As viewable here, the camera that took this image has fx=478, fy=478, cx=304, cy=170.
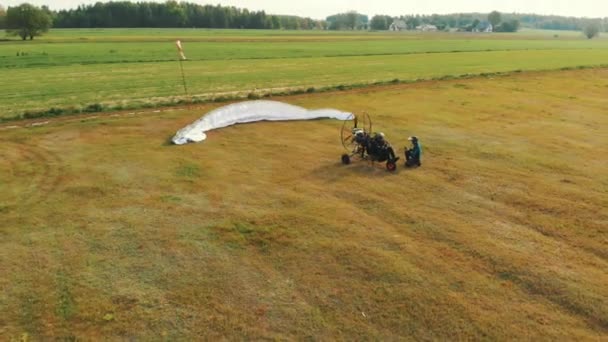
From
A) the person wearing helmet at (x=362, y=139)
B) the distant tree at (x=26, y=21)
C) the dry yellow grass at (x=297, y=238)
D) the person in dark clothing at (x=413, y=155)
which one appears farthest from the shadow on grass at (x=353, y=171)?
the distant tree at (x=26, y=21)

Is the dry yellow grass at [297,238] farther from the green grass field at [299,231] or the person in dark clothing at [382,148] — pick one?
the person in dark clothing at [382,148]

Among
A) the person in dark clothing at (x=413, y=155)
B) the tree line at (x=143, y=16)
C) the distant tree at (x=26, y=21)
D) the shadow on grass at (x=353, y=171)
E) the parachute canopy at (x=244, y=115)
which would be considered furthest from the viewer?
the tree line at (x=143, y=16)

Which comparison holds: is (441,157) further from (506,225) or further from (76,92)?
(76,92)

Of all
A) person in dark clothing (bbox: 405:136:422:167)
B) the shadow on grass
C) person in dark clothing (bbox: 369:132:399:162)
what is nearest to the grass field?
the shadow on grass

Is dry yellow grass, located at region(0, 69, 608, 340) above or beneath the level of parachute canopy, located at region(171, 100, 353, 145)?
beneath

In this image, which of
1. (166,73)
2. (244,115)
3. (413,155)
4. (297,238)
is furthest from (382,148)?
(166,73)

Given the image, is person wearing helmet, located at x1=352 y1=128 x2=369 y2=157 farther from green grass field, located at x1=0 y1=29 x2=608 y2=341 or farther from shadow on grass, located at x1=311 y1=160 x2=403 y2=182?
green grass field, located at x1=0 y1=29 x2=608 y2=341
